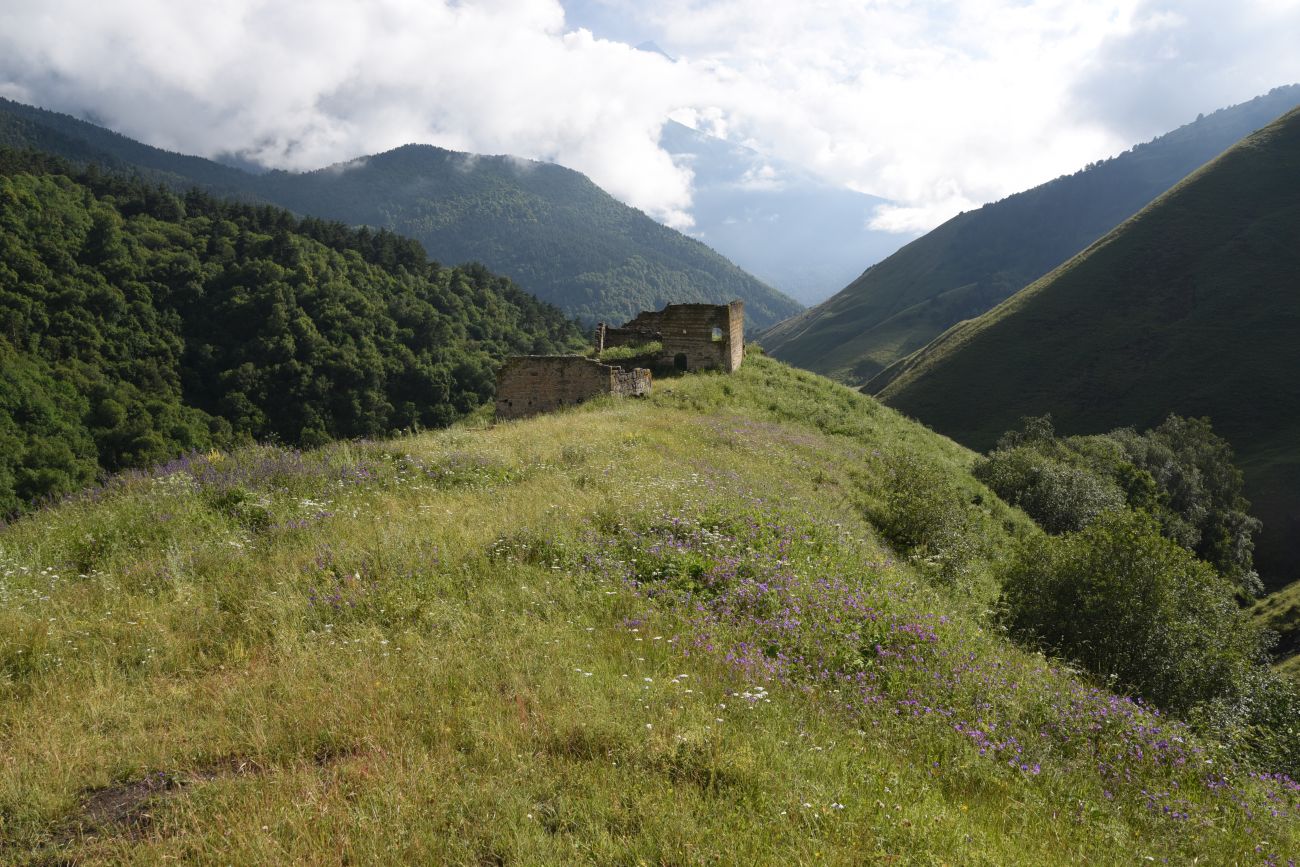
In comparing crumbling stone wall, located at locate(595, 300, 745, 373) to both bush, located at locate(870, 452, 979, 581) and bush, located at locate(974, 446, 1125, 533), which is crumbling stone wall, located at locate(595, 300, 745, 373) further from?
bush, located at locate(974, 446, 1125, 533)

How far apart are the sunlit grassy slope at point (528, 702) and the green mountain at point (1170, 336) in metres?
61.4

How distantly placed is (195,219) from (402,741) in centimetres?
9000

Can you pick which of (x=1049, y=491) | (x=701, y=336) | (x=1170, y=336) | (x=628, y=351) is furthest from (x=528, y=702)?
(x=1170, y=336)

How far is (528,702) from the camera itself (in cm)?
414

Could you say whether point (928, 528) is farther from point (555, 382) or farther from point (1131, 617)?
point (555, 382)

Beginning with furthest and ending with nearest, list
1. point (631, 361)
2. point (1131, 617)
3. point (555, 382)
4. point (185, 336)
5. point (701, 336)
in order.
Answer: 1. point (185, 336)
2. point (631, 361)
3. point (701, 336)
4. point (555, 382)
5. point (1131, 617)

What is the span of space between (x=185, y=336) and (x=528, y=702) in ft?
233

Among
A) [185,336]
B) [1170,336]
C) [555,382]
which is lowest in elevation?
[555,382]

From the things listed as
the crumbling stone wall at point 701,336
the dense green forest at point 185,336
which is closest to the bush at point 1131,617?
the crumbling stone wall at point 701,336

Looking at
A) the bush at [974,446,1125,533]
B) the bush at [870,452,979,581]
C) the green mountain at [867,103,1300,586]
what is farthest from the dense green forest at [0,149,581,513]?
the green mountain at [867,103,1300,586]

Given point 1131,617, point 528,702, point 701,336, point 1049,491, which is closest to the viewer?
point 528,702

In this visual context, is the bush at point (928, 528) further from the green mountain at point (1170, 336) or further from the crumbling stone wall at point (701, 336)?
the green mountain at point (1170, 336)

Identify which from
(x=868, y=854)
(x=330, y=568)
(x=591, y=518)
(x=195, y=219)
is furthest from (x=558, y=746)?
(x=195, y=219)

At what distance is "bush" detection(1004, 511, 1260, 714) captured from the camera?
8.84 meters
